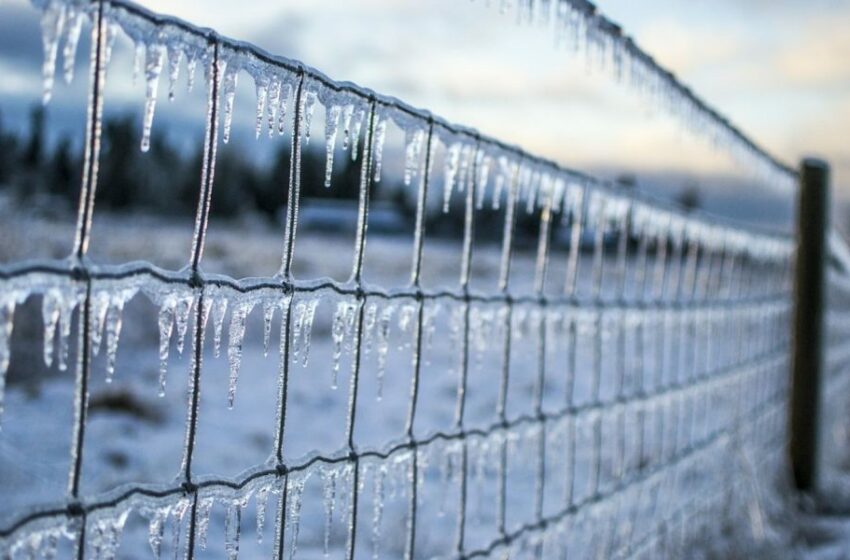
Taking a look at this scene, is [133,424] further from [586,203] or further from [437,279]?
[437,279]

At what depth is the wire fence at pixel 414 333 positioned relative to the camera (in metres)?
1.09

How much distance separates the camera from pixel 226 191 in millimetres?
45781

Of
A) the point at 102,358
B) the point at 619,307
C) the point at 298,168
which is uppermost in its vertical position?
the point at 298,168

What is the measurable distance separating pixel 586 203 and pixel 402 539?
214 centimetres

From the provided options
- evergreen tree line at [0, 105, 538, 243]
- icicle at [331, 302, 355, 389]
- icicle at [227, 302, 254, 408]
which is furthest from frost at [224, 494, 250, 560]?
evergreen tree line at [0, 105, 538, 243]

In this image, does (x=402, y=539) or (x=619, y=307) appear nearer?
(x=619, y=307)

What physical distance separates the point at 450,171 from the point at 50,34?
948 mm

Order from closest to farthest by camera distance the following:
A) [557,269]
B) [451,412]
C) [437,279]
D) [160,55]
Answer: [160,55] → [451,412] → [437,279] → [557,269]

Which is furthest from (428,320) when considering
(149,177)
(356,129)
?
(149,177)

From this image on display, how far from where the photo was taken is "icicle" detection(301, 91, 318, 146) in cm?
136

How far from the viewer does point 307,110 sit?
4.50 ft

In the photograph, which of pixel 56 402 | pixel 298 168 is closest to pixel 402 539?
pixel 298 168

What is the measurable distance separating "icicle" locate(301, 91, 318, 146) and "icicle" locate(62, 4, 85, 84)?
40 cm

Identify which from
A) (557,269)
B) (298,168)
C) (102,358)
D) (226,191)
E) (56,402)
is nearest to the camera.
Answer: (298,168)
